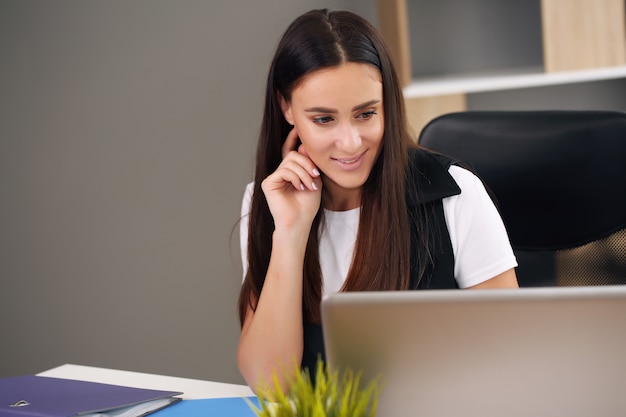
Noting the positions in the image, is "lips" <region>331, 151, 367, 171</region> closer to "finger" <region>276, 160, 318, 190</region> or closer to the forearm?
"finger" <region>276, 160, 318, 190</region>

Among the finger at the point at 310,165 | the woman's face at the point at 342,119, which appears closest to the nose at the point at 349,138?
the woman's face at the point at 342,119

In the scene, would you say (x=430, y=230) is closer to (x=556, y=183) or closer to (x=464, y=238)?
(x=464, y=238)

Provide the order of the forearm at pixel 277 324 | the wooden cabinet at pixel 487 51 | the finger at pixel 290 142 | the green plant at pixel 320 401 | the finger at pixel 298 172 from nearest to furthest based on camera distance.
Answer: the green plant at pixel 320 401, the forearm at pixel 277 324, the finger at pixel 298 172, the finger at pixel 290 142, the wooden cabinet at pixel 487 51

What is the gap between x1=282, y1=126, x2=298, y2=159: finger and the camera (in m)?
1.77

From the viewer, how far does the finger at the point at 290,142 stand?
5.79 ft

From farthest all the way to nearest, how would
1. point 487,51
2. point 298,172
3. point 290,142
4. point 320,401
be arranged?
point 487,51, point 290,142, point 298,172, point 320,401

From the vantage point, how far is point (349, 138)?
5.18 ft

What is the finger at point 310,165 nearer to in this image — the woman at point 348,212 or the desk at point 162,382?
the woman at point 348,212

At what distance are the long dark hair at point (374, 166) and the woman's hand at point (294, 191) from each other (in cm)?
9

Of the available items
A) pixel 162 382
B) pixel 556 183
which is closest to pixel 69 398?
pixel 162 382

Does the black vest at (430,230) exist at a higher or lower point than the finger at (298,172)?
lower

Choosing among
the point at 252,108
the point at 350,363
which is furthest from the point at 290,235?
the point at 252,108

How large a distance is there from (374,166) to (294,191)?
0.55 feet

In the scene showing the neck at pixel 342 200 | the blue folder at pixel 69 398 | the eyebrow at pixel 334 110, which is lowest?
the blue folder at pixel 69 398
